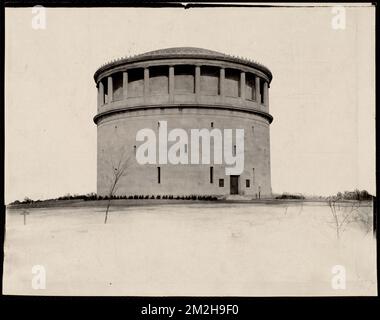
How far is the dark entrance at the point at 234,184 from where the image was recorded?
45.2 feet

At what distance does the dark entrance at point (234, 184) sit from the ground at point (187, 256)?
243 centimetres

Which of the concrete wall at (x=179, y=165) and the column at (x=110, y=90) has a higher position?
the column at (x=110, y=90)

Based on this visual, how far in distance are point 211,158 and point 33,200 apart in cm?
494

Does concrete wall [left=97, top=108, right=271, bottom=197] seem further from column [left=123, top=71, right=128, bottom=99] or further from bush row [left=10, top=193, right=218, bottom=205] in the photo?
column [left=123, top=71, right=128, bottom=99]

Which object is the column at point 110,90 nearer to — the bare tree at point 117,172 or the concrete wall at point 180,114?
the concrete wall at point 180,114

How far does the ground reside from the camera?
35.8 ft

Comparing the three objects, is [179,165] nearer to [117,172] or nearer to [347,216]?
[117,172]

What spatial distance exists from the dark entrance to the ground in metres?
2.43

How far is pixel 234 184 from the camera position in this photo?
47.0 feet

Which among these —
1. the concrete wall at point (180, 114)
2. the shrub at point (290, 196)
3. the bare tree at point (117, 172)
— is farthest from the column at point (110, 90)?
the shrub at point (290, 196)

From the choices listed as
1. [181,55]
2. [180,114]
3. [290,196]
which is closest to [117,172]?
[180,114]

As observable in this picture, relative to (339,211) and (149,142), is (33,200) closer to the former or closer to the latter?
(149,142)

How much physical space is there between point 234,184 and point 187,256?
12.8 ft

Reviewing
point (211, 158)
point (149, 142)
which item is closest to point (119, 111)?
point (149, 142)
